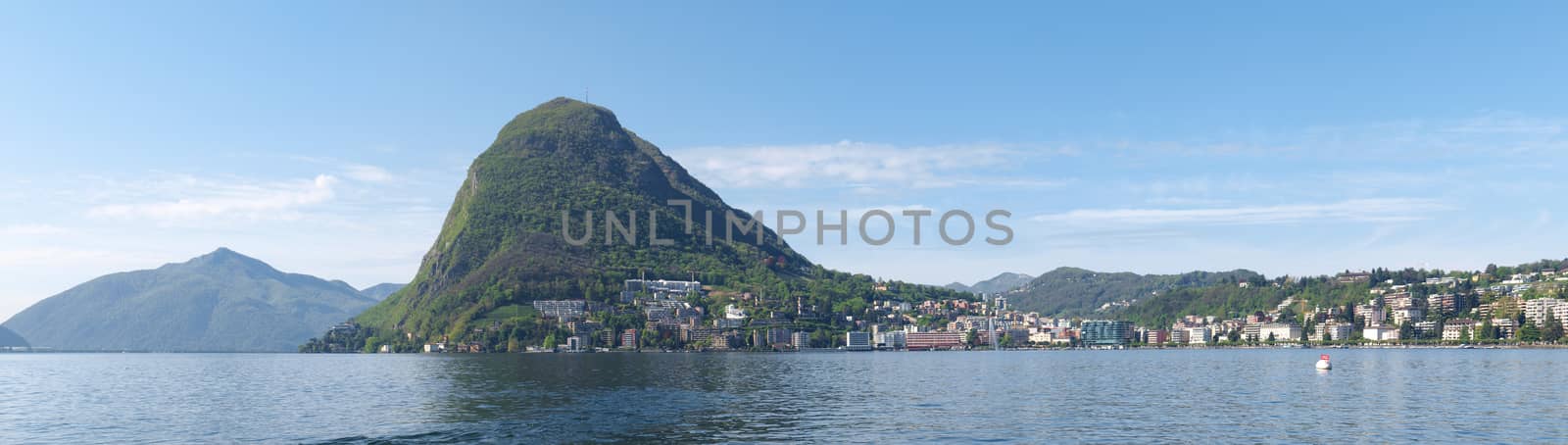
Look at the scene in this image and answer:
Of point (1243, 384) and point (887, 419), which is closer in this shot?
point (887, 419)

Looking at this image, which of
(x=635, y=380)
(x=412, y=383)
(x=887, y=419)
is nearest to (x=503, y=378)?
(x=412, y=383)

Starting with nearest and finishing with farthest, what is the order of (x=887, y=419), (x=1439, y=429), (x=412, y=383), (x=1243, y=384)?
(x=1439, y=429)
(x=887, y=419)
(x=1243, y=384)
(x=412, y=383)

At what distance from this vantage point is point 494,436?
2055 inches

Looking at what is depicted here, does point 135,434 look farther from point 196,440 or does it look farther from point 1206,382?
point 1206,382

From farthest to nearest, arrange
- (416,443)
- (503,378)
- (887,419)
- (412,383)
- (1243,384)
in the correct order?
(503,378), (412,383), (1243,384), (887,419), (416,443)

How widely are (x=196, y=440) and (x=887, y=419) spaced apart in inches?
1570

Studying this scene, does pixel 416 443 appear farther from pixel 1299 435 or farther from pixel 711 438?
pixel 1299 435

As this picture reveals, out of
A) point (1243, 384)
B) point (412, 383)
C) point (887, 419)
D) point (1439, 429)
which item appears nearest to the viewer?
point (1439, 429)

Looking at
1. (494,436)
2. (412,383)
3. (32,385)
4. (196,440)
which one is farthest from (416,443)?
(32,385)

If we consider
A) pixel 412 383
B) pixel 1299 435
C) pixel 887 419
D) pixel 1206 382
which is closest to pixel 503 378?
pixel 412 383

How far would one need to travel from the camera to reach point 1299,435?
51.8m

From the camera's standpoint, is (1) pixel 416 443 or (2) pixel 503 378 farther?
(2) pixel 503 378

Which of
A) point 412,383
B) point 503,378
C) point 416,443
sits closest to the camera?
point 416,443

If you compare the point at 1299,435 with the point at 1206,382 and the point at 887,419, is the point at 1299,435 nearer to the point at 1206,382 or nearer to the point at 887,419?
the point at 887,419
